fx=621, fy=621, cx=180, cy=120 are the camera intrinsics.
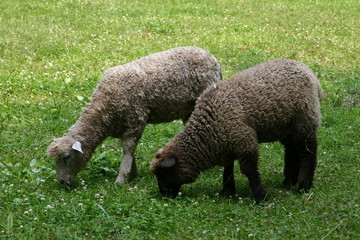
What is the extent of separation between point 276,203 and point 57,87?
6158 millimetres

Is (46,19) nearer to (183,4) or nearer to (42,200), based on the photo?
(183,4)

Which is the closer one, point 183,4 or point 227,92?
point 227,92

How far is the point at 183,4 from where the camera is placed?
19547 mm

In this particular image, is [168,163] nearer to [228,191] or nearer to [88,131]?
[228,191]

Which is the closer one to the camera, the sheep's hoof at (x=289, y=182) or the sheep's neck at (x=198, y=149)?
the sheep's neck at (x=198, y=149)

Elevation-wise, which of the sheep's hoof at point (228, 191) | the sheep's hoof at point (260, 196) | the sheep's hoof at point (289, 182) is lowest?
the sheep's hoof at point (289, 182)

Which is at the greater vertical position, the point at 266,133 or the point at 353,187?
the point at 266,133

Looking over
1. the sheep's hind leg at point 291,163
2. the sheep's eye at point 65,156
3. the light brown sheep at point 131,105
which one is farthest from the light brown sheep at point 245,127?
the sheep's eye at point 65,156

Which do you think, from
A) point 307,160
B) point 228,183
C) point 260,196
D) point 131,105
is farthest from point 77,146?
point 307,160

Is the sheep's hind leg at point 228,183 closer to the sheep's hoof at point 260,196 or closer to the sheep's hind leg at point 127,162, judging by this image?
the sheep's hoof at point 260,196

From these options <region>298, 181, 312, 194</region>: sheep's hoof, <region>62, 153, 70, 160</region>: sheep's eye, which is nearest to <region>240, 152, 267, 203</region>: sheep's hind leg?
<region>298, 181, 312, 194</region>: sheep's hoof

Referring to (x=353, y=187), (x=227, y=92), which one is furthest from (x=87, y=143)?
(x=353, y=187)

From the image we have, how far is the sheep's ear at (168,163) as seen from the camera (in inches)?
285

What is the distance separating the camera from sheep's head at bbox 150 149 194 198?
23.9 ft
